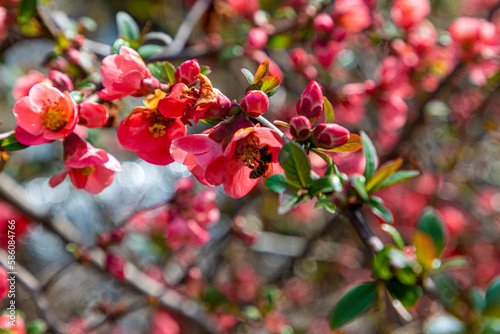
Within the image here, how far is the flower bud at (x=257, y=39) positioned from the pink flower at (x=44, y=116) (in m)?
0.73

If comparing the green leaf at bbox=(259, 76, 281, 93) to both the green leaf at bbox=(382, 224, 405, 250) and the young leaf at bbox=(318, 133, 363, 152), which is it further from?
the green leaf at bbox=(382, 224, 405, 250)

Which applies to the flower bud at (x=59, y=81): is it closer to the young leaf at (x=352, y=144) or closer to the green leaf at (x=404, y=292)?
the young leaf at (x=352, y=144)

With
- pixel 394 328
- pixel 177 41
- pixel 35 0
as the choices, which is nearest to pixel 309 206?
pixel 394 328

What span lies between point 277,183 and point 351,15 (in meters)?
0.91

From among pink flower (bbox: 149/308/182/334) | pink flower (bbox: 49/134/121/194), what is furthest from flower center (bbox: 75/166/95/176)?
pink flower (bbox: 149/308/182/334)

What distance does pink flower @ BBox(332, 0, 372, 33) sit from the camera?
1.34 meters

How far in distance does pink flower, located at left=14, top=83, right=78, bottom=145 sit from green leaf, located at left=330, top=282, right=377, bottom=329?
59cm

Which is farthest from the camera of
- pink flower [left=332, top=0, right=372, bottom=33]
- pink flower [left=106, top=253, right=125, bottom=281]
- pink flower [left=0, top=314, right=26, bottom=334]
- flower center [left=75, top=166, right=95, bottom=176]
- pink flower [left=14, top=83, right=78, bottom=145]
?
pink flower [left=332, top=0, right=372, bottom=33]

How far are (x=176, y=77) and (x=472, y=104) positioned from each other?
170 centimetres

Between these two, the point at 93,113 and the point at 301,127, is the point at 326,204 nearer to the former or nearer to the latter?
the point at 301,127

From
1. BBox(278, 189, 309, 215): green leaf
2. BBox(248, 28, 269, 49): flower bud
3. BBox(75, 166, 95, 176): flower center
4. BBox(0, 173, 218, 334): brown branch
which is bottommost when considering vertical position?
BBox(0, 173, 218, 334): brown branch

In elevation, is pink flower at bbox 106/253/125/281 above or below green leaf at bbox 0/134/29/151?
below

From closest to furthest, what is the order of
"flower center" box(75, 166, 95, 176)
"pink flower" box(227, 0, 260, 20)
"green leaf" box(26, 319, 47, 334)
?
"flower center" box(75, 166, 95, 176) → "green leaf" box(26, 319, 47, 334) → "pink flower" box(227, 0, 260, 20)

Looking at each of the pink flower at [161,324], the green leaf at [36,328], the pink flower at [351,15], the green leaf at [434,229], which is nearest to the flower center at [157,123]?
the green leaf at [434,229]
